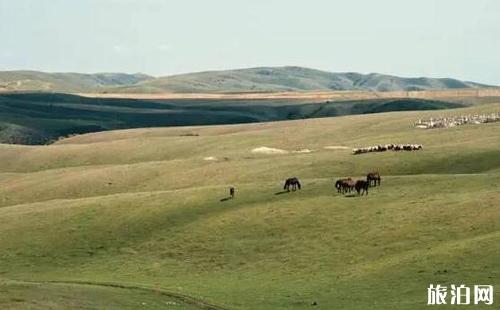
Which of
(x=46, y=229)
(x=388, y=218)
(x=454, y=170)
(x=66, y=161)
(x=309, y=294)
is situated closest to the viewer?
(x=309, y=294)

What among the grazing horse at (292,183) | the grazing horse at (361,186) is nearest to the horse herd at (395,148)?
the grazing horse at (292,183)

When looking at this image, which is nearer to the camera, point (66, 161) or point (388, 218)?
point (388, 218)

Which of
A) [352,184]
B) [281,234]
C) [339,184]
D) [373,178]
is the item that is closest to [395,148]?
[373,178]

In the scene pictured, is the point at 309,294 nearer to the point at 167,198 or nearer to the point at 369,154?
the point at 167,198

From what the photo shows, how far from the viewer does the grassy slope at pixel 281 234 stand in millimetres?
40281

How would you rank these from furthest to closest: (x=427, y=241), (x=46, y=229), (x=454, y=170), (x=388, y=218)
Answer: (x=454, y=170), (x=46, y=229), (x=388, y=218), (x=427, y=241)

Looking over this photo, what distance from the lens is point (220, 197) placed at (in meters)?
64.0

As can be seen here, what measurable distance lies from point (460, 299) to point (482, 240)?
8319mm

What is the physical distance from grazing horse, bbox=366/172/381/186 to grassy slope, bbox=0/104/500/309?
1.02 meters

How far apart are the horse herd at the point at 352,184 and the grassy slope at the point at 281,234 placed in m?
1.07

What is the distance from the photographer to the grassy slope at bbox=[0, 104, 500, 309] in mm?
40281

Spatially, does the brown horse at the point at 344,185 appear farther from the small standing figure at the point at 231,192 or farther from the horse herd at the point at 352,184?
the small standing figure at the point at 231,192

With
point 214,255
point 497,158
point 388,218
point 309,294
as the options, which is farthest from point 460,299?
point 497,158

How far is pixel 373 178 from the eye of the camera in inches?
2413
